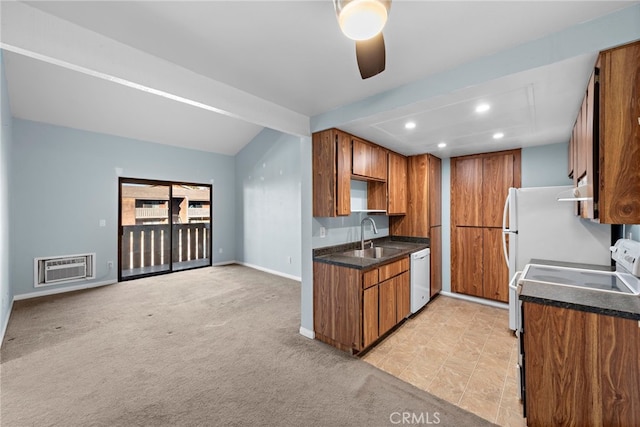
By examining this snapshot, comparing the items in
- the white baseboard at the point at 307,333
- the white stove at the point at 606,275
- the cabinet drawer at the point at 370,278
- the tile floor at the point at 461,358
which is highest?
the white stove at the point at 606,275

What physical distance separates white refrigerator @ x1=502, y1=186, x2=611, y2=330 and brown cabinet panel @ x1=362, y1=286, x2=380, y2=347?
1319mm

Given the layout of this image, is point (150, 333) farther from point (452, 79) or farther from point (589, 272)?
point (589, 272)

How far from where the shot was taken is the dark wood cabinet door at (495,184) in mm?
3742

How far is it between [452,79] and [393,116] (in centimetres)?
59

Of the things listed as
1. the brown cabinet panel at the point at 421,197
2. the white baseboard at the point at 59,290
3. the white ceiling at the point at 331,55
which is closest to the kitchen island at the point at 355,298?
the brown cabinet panel at the point at 421,197

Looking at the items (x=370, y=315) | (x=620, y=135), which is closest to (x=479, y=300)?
(x=370, y=315)

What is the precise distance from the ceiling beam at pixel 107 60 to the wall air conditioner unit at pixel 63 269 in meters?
4.38

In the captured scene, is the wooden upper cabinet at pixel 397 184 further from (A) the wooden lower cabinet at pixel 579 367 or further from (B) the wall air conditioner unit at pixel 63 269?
(B) the wall air conditioner unit at pixel 63 269

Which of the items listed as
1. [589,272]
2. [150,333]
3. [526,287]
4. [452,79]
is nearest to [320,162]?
[452,79]

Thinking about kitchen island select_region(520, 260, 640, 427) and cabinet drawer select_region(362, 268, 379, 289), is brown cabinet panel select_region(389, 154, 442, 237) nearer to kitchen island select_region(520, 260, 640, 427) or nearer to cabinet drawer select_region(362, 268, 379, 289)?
cabinet drawer select_region(362, 268, 379, 289)

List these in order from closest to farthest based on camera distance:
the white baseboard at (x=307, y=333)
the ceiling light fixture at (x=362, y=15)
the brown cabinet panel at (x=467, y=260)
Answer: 1. the ceiling light fixture at (x=362, y=15)
2. the white baseboard at (x=307, y=333)
3. the brown cabinet panel at (x=467, y=260)

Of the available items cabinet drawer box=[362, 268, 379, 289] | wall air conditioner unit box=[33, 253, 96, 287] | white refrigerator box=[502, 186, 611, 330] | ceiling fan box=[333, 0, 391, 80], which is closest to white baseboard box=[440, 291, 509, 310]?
white refrigerator box=[502, 186, 611, 330]

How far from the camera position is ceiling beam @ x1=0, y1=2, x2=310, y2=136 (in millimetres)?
1343

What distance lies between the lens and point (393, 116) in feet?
8.02
